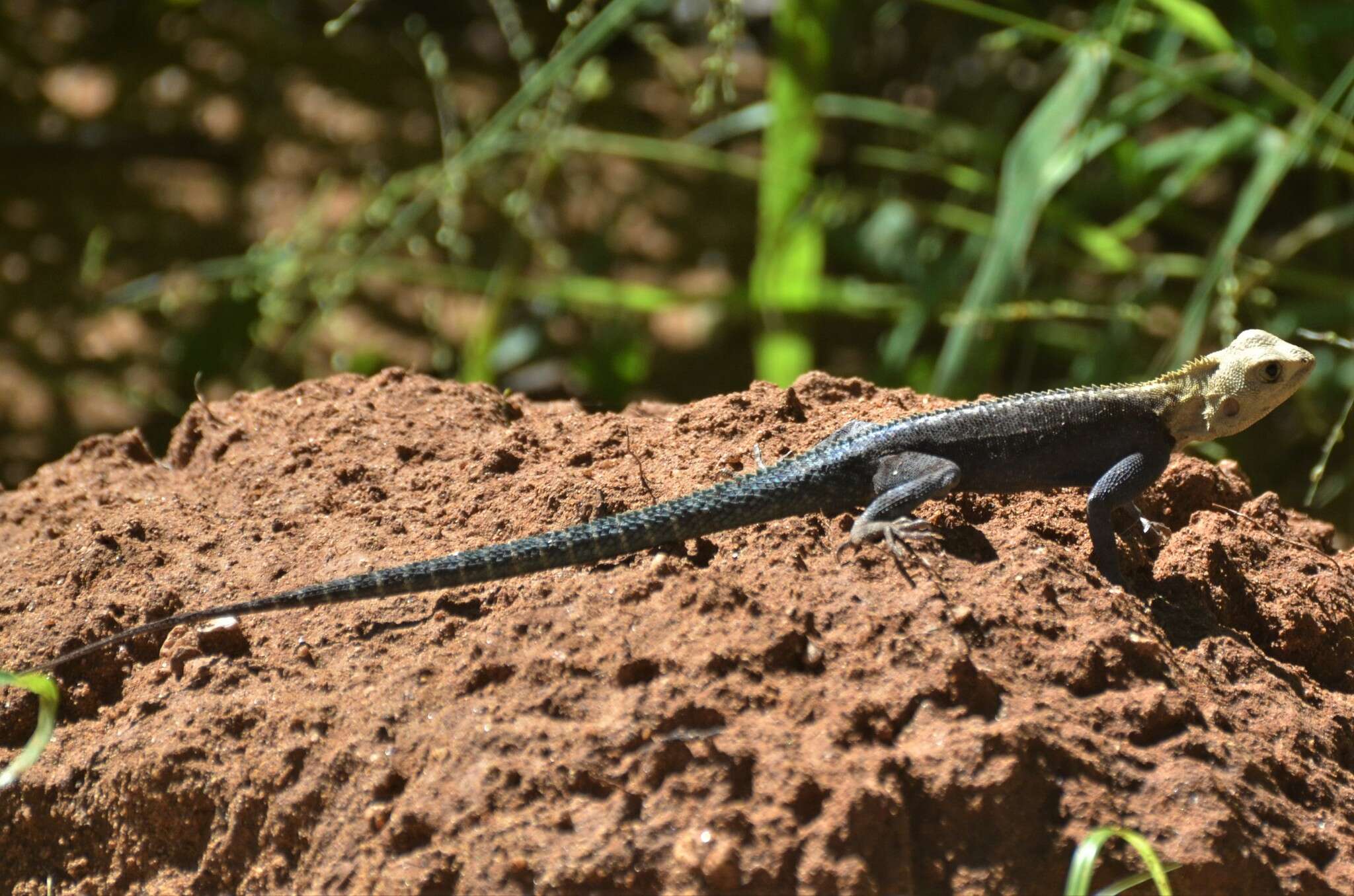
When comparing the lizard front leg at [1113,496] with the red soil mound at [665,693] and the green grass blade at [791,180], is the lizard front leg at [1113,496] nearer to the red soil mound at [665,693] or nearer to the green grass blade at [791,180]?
the red soil mound at [665,693]

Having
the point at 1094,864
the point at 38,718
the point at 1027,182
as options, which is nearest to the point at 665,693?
the point at 1094,864

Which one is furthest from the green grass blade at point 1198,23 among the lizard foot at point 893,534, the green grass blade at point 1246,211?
the lizard foot at point 893,534

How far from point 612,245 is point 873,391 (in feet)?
16.4

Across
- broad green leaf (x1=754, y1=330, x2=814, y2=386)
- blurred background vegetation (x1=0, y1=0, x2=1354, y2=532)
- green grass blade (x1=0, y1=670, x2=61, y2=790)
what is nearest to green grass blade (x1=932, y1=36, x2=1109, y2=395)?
blurred background vegetation (x1=0, y1=0, x2=1354, y2=532)

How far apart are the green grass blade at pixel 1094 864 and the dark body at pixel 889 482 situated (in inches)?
34.5

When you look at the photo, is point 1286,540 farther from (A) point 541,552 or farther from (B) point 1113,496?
(A) point 541,552

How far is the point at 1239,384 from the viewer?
4.23 meters

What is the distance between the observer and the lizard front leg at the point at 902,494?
354 centimetres

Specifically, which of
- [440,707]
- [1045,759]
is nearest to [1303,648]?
[1045,759]

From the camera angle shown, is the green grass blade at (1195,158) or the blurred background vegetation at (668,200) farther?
the green grass blade at (1195,158)

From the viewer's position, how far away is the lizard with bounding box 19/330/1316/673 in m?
3.52

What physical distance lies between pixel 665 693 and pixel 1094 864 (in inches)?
38.7

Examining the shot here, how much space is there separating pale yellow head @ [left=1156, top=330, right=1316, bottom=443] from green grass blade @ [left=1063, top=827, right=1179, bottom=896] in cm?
171

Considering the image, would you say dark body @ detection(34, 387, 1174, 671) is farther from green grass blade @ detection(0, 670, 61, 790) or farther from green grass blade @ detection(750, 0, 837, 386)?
green grass blade @ detection(750, 0, 837, 386)
